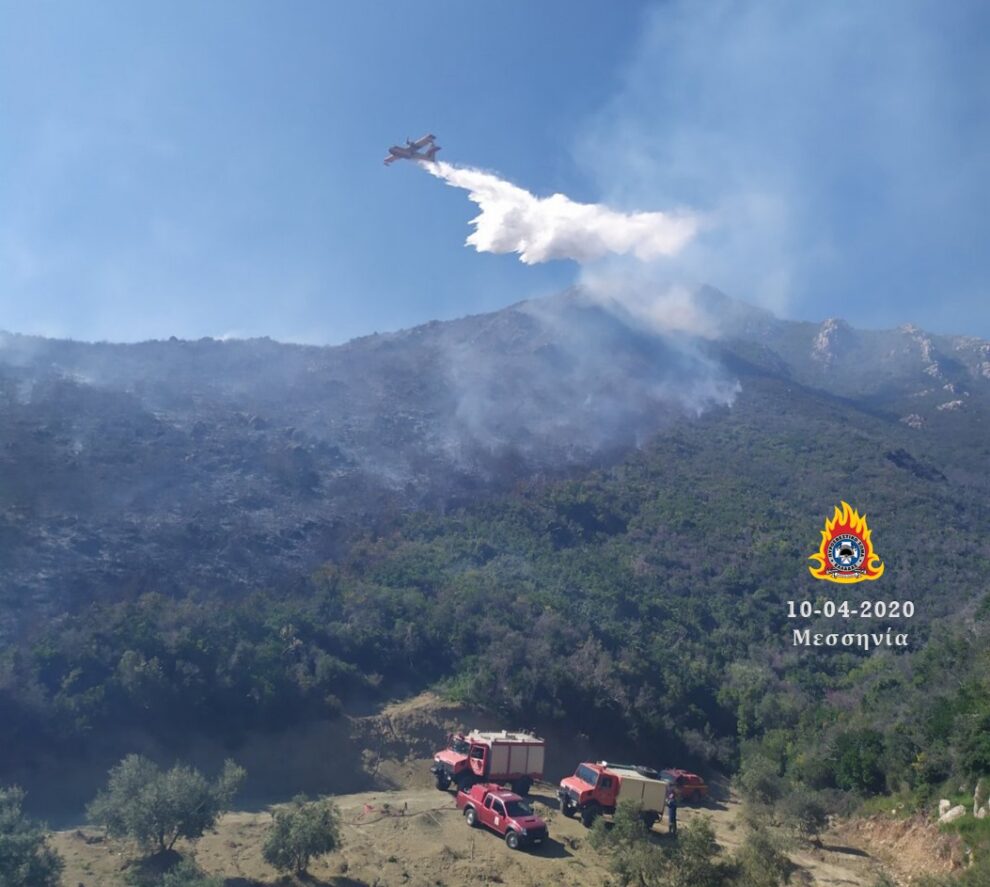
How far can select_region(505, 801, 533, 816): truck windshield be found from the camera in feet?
74.3

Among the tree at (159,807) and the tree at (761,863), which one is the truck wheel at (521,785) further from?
the tree at (159,807)

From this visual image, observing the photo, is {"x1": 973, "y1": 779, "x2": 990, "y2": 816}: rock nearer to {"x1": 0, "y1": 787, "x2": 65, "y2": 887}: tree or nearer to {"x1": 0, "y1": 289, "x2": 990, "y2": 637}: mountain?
{"x1": 0, "y1": 787, "x2": 65, "y2": 887}: tree

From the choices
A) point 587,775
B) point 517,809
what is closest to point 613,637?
point 587,775

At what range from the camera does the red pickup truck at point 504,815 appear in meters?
21.8

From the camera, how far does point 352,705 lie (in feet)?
122

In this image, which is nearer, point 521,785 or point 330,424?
point 521,785

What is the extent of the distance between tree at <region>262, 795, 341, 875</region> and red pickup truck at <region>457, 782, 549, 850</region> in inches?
196

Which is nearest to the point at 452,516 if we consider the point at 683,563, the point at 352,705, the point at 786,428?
the point at 683,563

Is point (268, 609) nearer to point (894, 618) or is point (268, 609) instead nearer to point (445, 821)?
point (445, 821)

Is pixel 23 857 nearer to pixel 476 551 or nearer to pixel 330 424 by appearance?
pixel 476 551

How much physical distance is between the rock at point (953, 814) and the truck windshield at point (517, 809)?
11.3 meters

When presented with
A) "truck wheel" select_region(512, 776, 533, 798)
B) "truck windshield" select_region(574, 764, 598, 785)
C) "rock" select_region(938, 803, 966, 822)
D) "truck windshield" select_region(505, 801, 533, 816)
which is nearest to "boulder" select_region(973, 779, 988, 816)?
"rock" select_region(938, 803, 966, 822)

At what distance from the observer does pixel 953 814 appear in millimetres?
20906

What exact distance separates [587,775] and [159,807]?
12.7m
